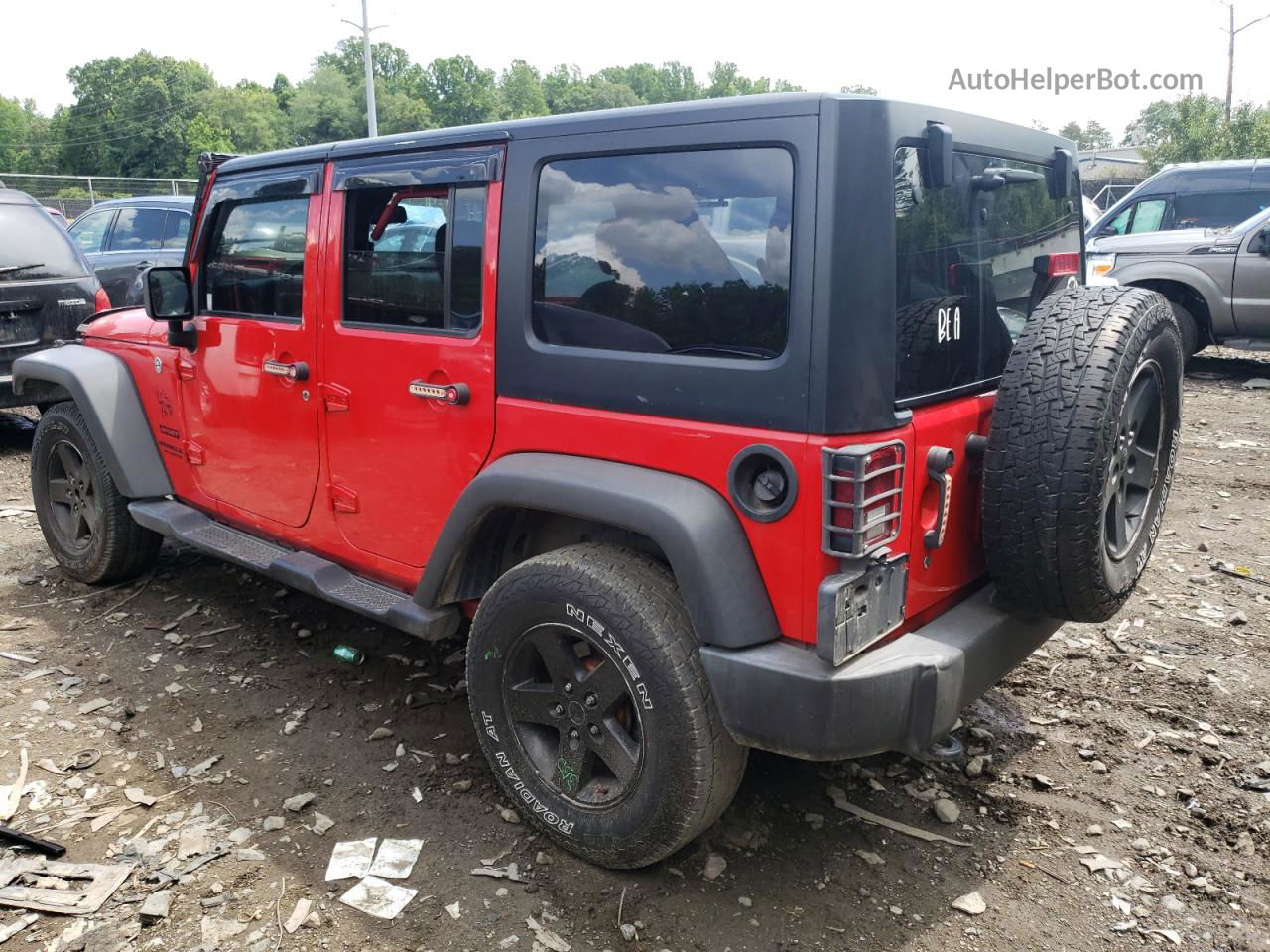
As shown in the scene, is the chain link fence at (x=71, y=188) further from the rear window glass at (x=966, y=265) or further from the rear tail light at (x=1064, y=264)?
the rear window glass at (x=966, y=265)

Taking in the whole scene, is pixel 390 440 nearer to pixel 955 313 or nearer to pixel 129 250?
pixel 955 313

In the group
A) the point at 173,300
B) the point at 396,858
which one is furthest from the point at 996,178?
the point at 173,300

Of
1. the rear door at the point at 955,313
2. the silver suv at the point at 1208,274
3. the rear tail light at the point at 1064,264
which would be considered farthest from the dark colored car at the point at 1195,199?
the rear door at the point at 955,313

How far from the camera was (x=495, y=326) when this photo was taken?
9.40 feet

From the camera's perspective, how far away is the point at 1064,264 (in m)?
3.25

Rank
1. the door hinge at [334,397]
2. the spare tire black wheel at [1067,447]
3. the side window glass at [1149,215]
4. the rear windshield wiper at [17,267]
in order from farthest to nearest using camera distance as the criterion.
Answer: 1. the side window glass at [1149,215]
2. the rear windshield wiper at [17,267]
3. the door hinge at [334,397]
4. the spare tire black wheel at [1067,447]

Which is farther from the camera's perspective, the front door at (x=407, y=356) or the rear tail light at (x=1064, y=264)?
the rear tail light at (x=1064, y=264)

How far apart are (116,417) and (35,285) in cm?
336

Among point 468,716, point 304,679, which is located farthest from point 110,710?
point 468,716

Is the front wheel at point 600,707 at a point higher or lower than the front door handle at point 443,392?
lower

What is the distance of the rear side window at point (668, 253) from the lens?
2.33 m

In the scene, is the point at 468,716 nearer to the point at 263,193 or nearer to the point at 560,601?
→ the point at 560,601

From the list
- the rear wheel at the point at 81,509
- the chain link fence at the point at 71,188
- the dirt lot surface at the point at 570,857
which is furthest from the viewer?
the chain link fence at the point at 71,188

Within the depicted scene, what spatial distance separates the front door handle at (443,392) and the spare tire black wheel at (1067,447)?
4.84ft
